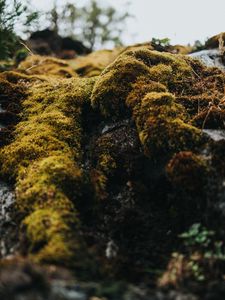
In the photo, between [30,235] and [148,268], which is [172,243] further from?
[30,235]

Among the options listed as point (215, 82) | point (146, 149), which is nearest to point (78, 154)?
point (146, 149)

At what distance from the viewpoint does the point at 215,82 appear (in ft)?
21.6

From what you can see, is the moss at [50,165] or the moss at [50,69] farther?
the moss at [50,69]

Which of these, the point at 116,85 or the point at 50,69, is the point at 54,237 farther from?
the point at 50,69

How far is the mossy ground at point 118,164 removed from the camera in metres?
4.25

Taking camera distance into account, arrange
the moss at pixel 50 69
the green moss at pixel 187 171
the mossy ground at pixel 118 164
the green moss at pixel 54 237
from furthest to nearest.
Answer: the moss at pixel 50 69 → the green moss at pixel 187 171 → the mossy ground at pixel 118 164 → the green moss at pixel 54 237

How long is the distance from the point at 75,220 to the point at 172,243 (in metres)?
1.19

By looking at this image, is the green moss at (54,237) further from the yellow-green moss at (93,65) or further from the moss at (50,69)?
the yellow-green moss at (93,65)

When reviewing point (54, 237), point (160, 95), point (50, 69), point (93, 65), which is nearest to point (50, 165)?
point (54, 237)

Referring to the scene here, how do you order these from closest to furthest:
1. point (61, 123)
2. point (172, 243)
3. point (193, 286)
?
point (193, 286), point (172, 243), point (61, 123)

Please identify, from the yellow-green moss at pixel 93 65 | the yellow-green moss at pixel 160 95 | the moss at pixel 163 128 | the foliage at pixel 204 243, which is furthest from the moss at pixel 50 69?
the foliage at pixel 204 243

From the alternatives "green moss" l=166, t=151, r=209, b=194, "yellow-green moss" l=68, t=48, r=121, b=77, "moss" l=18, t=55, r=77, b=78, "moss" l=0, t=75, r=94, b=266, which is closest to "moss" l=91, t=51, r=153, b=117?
"moss" l=0, t=75, r=94, b=266

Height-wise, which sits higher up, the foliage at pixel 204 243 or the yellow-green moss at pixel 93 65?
the yellow-green moss at pixel 93 65

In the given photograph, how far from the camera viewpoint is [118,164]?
555 centimetres
